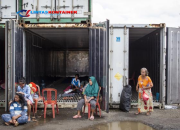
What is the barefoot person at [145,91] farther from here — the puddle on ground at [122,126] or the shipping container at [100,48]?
the puddle on ground at [122,126]

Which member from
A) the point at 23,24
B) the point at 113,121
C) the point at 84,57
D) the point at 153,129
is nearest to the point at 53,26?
the point at 23,24

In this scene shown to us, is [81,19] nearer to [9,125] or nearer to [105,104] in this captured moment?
[105,104]

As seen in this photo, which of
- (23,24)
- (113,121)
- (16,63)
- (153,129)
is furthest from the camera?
(23,24)

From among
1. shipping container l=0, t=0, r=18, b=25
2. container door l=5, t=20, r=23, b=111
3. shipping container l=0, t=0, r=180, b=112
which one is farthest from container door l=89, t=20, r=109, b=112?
shipping container l=0, t=0, r=18, b=25

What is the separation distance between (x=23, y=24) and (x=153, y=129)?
17.4 ft

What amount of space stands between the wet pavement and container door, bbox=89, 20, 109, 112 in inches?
19.9

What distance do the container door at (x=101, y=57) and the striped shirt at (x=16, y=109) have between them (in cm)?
220

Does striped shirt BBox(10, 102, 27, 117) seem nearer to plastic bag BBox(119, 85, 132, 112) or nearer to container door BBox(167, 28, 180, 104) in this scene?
plastic bag BBox(119, 85, 132, 112)

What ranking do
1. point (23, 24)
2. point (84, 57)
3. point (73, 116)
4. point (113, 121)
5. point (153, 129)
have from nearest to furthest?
point (153, 129) < point (113, 121) < point (73, 116) < point (23, 24) < point (84, 57)

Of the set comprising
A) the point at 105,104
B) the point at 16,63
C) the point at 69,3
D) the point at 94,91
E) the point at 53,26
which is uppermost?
the point at 69,3

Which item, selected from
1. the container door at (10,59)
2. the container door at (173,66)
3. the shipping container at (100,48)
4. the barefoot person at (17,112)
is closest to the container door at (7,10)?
the shipping container at (100,48)

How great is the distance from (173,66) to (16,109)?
204 inches

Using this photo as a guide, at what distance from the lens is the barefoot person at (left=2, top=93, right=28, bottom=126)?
4.74m

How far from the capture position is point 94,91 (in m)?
5.42
